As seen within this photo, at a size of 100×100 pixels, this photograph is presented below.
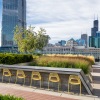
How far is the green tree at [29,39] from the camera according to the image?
28.5m

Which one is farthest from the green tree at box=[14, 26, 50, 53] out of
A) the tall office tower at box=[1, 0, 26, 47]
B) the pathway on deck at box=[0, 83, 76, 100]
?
the tall office tower at box=[1, 0, 26, 47]

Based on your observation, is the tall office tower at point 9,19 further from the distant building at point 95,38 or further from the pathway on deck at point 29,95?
the pathway on deck at point 29,95

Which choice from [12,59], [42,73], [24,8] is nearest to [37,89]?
[42,73]

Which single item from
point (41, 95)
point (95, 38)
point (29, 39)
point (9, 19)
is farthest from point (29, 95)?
point (95, 38)

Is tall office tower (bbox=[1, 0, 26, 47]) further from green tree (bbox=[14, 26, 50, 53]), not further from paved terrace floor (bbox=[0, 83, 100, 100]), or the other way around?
paved terrace floor (bbox=[0, 83, 100, 100])

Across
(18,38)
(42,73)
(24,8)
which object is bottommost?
(42,73)

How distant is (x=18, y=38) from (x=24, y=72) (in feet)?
63.0

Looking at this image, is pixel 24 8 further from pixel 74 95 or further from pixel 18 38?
pixel 74 95

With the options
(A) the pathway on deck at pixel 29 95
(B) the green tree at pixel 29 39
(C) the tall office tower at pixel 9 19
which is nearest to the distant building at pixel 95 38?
(C) the tall office tower at pixel 9 19

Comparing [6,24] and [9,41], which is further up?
[6,24]

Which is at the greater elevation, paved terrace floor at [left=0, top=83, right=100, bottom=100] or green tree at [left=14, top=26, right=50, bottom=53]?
green tree at [left=14, top=26, right=50, bottom=53]

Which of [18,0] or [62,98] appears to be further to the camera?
[18,0]

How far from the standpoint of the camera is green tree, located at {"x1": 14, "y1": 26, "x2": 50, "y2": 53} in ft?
93.6

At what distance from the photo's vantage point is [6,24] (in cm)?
13188
